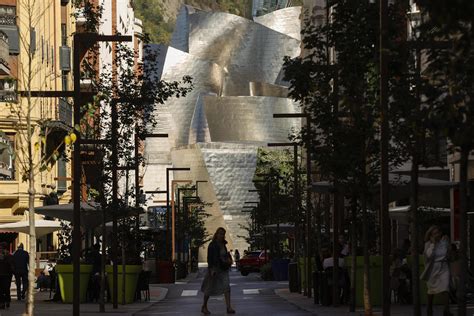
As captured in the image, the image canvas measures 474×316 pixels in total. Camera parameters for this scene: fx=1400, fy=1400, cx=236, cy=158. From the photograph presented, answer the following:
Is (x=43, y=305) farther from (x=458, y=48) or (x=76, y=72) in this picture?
(x=458, y=48)

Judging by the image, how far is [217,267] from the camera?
32.3 metres

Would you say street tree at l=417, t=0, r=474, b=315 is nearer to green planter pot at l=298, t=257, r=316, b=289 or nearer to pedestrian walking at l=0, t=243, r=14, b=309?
pedestrian walking at l=0, t=243, r=14, b=309

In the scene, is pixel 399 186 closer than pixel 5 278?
Yes

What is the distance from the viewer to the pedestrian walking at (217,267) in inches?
1256

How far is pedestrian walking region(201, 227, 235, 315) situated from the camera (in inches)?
1256

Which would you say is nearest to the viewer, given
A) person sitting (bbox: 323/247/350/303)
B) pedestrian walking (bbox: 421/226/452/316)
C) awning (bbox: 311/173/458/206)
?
pedestrian walking (bbox: 421/226/452/316)

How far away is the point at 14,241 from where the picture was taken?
69.7 meters

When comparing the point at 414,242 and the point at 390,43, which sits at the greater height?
the point at 390,43

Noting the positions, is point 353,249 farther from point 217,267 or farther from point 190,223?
point 190,223

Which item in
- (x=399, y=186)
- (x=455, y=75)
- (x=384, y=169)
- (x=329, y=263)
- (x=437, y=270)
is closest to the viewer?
(x=455, y=75)

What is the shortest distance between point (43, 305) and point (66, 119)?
25.7m

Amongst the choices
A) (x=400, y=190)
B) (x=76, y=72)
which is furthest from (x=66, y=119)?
(x=76, y=72)

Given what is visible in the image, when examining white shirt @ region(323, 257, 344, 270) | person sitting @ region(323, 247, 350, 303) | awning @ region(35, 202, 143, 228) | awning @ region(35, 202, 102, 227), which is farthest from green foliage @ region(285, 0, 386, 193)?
awning @ region(35, 202, 102, 227)

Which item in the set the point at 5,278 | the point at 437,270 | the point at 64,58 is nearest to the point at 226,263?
the point at 437,270
